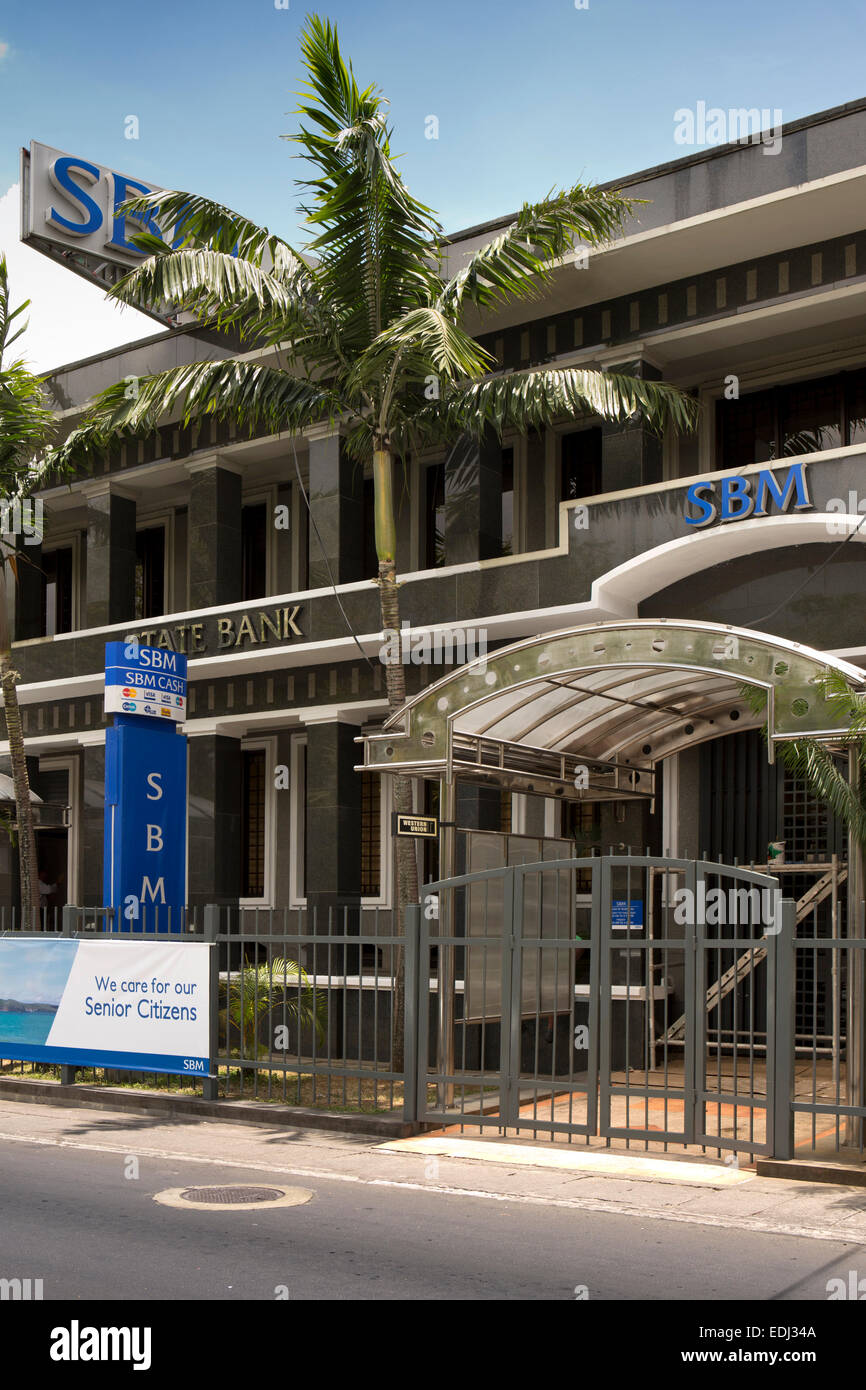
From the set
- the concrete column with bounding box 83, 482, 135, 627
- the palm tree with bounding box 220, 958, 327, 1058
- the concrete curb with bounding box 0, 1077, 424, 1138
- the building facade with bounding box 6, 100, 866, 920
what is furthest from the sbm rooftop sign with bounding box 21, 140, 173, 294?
the concrete curb with bounding box 0, 1077, 424, 1138

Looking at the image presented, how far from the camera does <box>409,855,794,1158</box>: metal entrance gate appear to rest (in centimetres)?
1109

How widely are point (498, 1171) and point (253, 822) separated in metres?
13.9

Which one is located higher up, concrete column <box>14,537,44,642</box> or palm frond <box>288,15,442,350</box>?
palm frond <box>288,15,442,350</box>

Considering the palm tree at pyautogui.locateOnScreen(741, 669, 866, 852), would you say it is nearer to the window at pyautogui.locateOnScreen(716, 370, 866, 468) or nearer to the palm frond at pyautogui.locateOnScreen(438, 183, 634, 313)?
the palm frond at pyautogui.locateOnScreen(438, 183, 634, 313)

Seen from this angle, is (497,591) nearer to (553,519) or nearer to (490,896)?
(553,519)

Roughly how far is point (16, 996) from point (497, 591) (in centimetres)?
734

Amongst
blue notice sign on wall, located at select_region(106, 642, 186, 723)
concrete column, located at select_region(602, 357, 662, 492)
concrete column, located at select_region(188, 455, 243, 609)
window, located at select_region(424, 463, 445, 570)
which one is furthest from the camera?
concrete column, located at select_region(188, 455, 243, 609)

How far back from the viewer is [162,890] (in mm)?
17531

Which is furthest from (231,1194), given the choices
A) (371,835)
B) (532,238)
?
(371,835)

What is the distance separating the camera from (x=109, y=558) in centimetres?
2311

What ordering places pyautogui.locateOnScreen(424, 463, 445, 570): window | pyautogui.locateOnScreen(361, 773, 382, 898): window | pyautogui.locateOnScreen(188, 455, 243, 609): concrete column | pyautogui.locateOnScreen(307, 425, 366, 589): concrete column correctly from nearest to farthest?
1. pyautogui.locateOnScreen(307, 425, 366, 589): concrete column
2. pyautogui.locateOnScreen(424, 463, 445, 570): window
3. pyautogui.locateOnScreen(188, 455, 243, 609): concrete column
4. pyautogui.locateOnScreen(361, 773, 382, 898): window

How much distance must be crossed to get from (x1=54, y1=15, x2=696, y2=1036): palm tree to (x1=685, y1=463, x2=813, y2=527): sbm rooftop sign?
3.38 ft

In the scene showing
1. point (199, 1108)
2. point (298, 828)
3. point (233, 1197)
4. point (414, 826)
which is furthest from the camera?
point (298, 828)

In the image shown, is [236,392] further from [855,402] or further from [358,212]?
[855,402]
